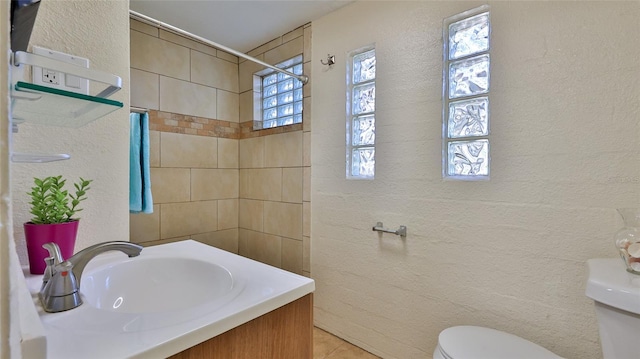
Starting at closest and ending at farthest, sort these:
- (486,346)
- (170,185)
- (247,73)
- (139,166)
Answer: (486,346), (139,166), (170,185), (247,73)

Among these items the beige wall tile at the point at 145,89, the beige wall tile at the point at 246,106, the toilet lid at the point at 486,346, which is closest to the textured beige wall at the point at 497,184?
the toilet lid at the point at 486,346

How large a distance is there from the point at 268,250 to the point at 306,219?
50 cm

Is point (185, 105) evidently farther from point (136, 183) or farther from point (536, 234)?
point (536, 234)

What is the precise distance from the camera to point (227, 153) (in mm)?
2496

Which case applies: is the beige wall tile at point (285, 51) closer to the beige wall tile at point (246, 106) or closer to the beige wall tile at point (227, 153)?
the beige wall tile at point (246, 106)

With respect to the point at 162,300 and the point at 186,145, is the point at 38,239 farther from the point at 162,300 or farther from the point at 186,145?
the point at 186,145

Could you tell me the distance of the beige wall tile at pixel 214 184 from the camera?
227 cm

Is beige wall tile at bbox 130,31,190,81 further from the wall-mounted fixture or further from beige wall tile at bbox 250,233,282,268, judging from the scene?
beige wall tile at bbox 250,233,282,268

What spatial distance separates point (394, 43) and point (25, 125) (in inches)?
64.6

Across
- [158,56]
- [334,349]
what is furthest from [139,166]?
[334,349]

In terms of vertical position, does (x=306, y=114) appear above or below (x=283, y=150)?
above

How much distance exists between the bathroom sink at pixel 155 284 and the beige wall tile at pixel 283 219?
1.11 m

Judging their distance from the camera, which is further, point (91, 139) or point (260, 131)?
point (260, 131)

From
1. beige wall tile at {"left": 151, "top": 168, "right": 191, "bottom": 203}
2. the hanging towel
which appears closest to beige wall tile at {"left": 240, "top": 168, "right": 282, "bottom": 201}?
beige wall tile at {"left": 151, "top": 168, "right": 191, "bottom": 203}
